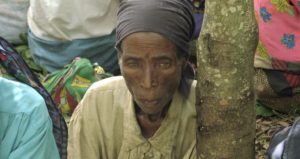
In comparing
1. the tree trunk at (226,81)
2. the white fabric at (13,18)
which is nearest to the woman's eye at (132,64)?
the tree trunk at (226,81)

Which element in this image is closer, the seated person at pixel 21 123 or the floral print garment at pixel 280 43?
the seated person at pixel 21 123

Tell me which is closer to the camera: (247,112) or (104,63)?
(247,112)

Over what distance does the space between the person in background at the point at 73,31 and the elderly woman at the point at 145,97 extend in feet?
6.76

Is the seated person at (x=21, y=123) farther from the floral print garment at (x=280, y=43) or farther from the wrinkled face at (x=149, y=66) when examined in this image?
the floral print garment at (x=280, y=43)

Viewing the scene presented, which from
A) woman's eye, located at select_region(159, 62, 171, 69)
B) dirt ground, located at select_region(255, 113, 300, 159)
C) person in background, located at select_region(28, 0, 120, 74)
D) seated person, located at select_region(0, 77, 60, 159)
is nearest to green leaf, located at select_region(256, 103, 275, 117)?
dirt ground, located at select_region(255, 113, 300, 159)

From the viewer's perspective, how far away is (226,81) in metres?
2.19

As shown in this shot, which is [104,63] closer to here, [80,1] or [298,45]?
[80,1]

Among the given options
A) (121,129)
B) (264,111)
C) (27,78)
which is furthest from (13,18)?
(121,129)

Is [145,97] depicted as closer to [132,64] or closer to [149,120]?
[132,64]

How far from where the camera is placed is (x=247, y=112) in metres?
2.28

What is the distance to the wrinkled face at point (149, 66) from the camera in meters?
2.38

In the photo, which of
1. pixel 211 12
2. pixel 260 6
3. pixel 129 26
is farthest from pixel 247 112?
pixel 260 6

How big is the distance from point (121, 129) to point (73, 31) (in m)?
2.22

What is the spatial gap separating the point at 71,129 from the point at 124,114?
0.29 m
